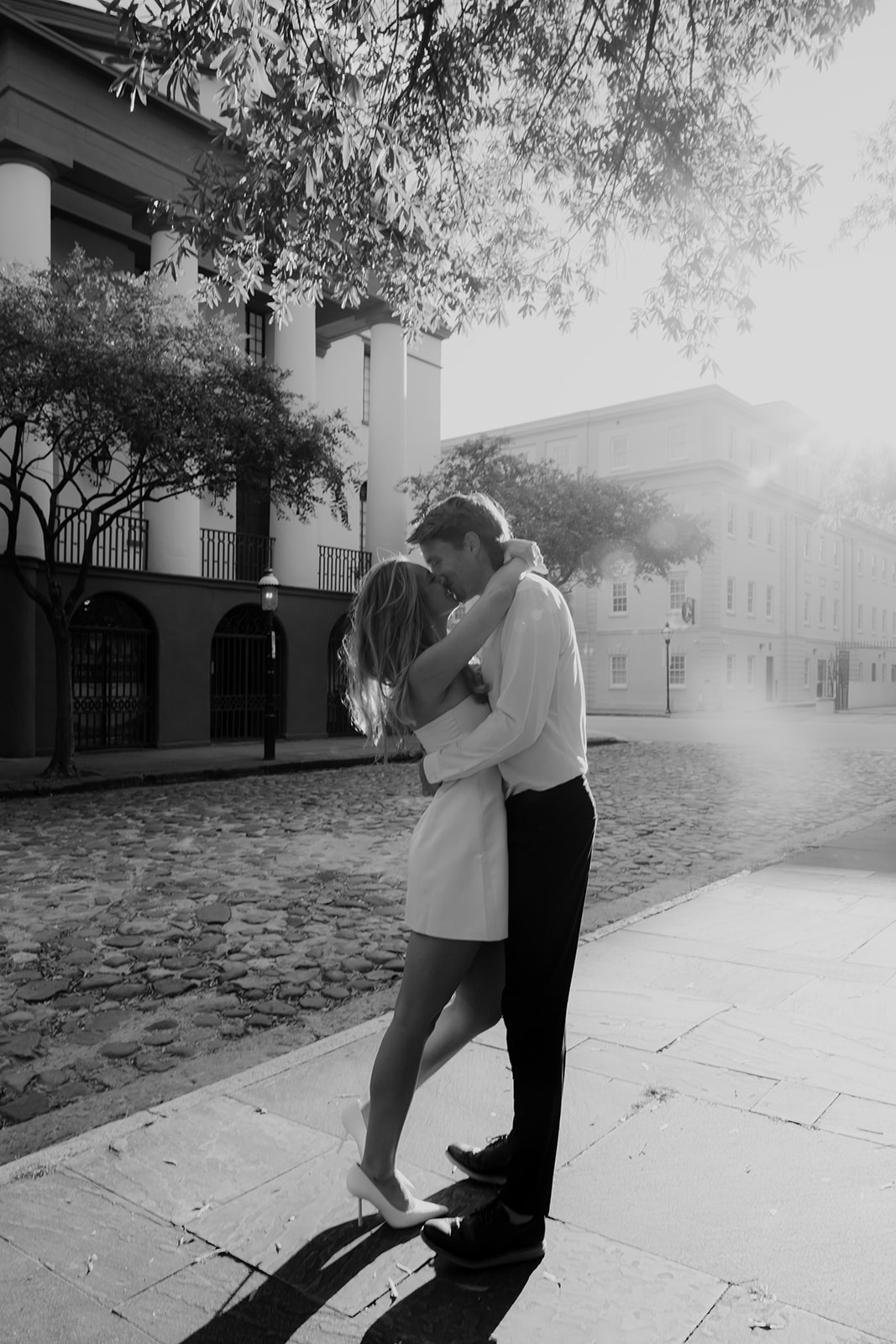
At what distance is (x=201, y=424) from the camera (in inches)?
550

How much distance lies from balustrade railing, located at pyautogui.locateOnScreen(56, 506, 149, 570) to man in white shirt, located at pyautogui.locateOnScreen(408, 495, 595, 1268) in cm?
1728

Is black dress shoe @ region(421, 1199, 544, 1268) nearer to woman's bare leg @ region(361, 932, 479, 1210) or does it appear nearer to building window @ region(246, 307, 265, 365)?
woman's bare leg @ region(361, 932, 479, 1210)

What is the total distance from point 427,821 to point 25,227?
18.3 metres

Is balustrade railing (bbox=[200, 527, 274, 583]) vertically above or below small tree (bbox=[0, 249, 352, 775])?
below

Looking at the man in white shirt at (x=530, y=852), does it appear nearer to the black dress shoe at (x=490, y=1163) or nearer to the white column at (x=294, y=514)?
the black dress shoe at (x=490, y=1163)

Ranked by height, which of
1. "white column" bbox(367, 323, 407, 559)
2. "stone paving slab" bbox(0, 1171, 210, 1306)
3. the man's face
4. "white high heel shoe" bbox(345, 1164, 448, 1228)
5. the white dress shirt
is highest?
"white column" bbox(367, 323, 407, 559)

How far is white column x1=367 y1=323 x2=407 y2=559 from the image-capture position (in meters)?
24.6

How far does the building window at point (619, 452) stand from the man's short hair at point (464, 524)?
5154cm

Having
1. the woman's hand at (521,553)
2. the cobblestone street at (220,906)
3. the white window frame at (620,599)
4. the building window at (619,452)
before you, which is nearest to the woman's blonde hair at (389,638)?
the woman's hand at (521,553)

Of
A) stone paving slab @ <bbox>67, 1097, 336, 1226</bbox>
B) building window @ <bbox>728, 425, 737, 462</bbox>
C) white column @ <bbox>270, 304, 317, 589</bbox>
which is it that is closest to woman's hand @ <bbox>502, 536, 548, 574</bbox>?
stone paving slab @ <bbox>67, 1097, 336, 1226</bbox>

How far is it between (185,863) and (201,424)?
25.7ft

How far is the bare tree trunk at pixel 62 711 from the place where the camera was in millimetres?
14195

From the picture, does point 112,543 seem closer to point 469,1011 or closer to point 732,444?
point 469,1011

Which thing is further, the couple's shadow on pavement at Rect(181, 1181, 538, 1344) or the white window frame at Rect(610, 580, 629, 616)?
the white window frame at Rect(610, 580, 629, 616)
